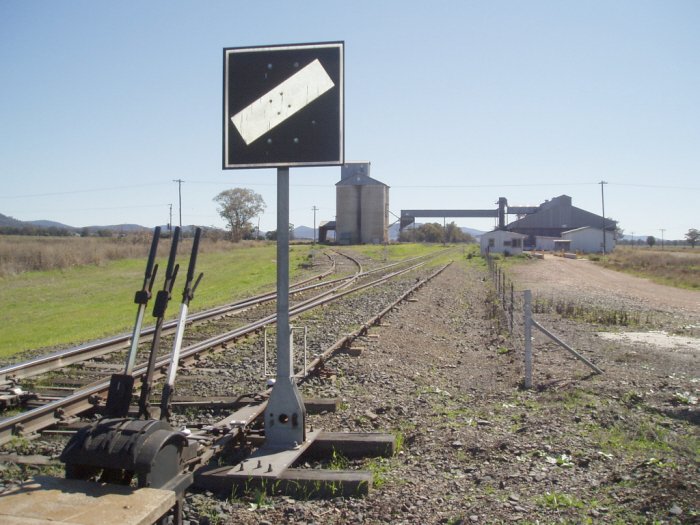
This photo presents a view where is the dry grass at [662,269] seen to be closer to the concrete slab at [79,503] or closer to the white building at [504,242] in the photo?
the white building at [504,242]

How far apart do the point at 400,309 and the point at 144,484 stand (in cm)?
1387

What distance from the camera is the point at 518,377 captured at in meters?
9.23

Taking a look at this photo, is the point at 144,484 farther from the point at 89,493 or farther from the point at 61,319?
the point at 61,319

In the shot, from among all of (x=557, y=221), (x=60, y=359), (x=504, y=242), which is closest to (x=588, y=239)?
(x=557, y=221)

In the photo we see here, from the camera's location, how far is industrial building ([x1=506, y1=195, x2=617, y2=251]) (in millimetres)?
93625

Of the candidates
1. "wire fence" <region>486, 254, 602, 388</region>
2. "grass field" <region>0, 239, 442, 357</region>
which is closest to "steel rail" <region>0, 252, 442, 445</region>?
"wire fence" <region>486, 254, 602, 388</region>

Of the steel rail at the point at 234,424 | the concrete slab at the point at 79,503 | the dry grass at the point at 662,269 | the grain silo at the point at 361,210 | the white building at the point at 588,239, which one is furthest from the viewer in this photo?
the grain silo at the point at 361,210

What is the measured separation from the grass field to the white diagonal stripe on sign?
377 inches

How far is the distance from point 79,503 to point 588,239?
88072 mm

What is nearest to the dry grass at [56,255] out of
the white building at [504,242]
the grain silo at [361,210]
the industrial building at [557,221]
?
the white building at [504,242]

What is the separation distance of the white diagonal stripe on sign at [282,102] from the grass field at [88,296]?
9586 mm

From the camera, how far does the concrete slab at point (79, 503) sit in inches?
113

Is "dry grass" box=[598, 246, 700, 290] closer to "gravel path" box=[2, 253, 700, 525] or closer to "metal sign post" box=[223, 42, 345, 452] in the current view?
"gravel path" box=[2, 253, 700, 525]

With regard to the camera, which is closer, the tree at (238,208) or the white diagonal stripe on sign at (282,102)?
the white diagonal stripe on sign at (282,102)
